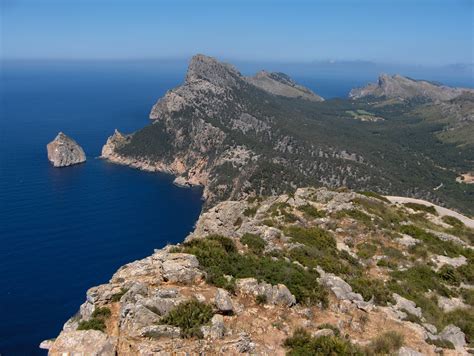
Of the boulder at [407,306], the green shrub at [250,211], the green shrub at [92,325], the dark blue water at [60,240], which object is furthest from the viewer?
the dark blue water at [60,240]

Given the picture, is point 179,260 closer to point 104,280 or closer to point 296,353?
point 296,353

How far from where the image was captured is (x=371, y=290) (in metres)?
30.5

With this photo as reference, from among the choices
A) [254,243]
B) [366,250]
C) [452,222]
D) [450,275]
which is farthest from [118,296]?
[452,222]

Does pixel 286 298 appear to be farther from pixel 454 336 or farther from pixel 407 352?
pixel 454 336

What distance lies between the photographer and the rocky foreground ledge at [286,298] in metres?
20.3

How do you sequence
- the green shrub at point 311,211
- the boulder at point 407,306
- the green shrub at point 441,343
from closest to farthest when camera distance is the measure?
the green shrub at point 441,343 → the boulder at point 407,306 → the green shrub at point 311,211

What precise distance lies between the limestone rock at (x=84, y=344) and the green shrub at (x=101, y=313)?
1.89m

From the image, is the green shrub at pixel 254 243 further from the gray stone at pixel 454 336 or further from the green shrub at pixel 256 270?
the gray stone at pixel 454 336

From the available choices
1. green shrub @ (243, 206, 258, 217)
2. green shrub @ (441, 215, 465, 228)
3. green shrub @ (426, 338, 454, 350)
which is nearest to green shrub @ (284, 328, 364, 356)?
green shrub @ (426, 338, 454, 350)

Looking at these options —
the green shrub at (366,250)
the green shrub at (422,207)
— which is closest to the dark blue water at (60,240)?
the green shrub at (366,250)

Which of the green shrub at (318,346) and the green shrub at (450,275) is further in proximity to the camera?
the green shrub at (450,275)

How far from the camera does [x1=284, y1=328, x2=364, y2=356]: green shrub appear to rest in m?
20.5

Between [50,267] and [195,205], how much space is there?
8213 centimetres

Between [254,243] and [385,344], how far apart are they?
48.6ft
